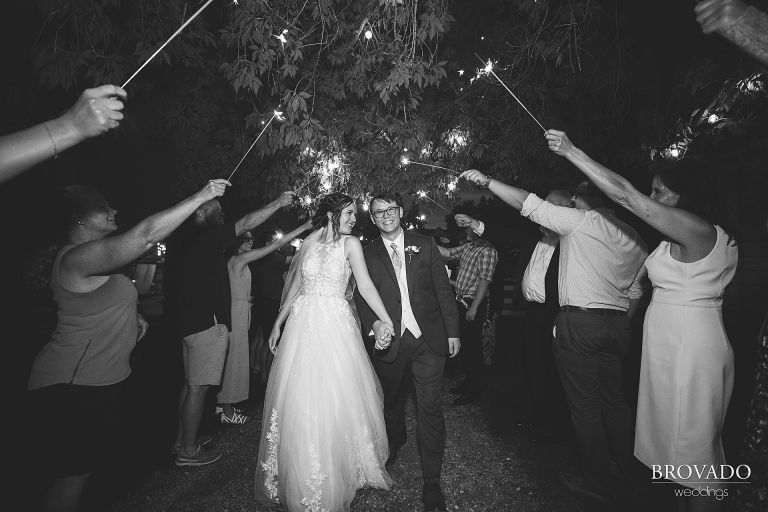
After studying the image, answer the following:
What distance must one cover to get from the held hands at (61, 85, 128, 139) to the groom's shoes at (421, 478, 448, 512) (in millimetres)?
3283

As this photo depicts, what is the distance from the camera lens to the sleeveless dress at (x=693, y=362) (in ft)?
7.68

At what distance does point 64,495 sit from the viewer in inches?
88.7

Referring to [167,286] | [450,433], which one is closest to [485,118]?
[450,433]

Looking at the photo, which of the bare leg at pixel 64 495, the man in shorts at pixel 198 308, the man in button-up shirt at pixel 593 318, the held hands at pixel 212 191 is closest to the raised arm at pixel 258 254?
the man in shorts at pixel 198 308

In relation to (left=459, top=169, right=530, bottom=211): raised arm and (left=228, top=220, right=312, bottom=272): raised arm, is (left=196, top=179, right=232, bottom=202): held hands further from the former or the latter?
(left=228, top=220, right=312, bottom=272): raised arm

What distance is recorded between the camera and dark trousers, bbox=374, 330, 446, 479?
3.20m

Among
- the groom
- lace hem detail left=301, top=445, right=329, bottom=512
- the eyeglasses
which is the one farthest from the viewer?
the eyeglasses

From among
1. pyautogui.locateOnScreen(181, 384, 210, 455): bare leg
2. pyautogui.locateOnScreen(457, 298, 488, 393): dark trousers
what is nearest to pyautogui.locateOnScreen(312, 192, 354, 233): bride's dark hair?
pyautogui.locateOnScreen(181, 384, 210, 455): bare leg

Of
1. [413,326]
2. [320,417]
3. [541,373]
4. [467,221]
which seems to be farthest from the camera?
[467,221]

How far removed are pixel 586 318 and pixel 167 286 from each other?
13.4 feet

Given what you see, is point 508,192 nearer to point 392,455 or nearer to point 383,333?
point 383,333

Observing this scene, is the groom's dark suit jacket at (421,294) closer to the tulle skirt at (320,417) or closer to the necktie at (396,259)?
the necktie at (396,259)

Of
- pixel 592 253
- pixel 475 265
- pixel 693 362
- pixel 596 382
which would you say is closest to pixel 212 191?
pixel 592 253

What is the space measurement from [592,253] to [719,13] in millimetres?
1876
